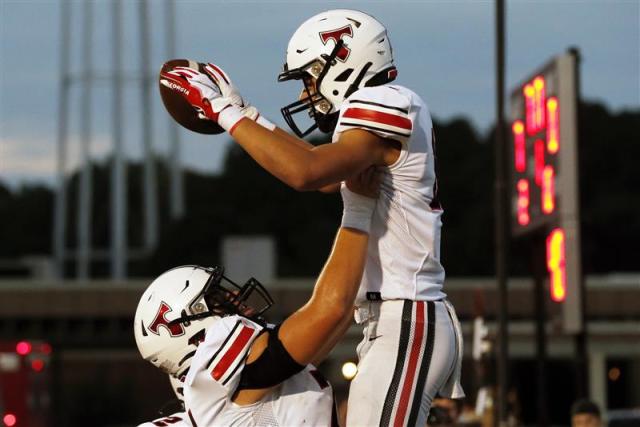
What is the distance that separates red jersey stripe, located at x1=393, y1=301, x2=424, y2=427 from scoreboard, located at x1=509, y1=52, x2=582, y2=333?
12477 millimetres

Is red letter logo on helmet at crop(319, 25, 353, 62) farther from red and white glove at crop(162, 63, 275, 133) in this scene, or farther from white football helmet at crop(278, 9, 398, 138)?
red and white glove at crop(162, 63, 275, 133)

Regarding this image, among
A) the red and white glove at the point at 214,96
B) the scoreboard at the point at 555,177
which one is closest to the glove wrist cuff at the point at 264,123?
the red and white glove at the point at 214,96

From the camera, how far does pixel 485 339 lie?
15617mm

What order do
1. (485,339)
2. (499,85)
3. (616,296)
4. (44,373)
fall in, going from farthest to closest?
(616,296) → (44,373) → (499,85) → (485,339)

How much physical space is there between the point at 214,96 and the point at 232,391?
0.98 metres

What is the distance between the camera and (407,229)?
5.35 metres

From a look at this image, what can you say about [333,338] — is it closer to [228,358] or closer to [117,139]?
[228,358]

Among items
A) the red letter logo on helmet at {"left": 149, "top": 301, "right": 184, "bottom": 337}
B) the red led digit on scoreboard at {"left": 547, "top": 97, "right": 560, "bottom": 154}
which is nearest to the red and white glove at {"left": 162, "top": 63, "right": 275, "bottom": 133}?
the red letter logo on helmet at {"left": 149, "top": 301, "right": 184, "bottom": 337}

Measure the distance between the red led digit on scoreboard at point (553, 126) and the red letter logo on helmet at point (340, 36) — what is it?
12962 millimetres

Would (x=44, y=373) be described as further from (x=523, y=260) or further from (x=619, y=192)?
(x=619, y=192)

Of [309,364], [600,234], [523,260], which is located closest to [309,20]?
[309,364]

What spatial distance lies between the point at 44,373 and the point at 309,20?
19177 millimetres

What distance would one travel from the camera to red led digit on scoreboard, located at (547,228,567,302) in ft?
58.4

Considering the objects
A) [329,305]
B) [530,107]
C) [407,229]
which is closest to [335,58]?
[407,229]
